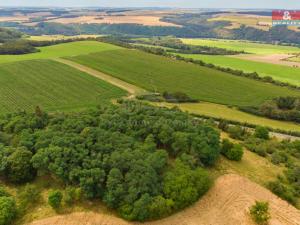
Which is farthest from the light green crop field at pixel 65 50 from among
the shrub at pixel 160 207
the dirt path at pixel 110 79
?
the shrub at pixel 160 207

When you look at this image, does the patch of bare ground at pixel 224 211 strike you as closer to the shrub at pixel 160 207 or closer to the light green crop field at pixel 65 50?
the shrub at pixel 160 207

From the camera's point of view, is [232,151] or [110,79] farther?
[110,79]

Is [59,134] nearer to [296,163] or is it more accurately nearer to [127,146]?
[127,146]

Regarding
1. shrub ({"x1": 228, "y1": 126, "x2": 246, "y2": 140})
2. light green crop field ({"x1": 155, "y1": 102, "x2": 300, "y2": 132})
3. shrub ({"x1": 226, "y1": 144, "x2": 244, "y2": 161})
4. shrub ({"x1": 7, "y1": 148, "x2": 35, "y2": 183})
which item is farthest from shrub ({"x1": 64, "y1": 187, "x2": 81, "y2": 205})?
light green crop field ({"x1": 155, "y1": 102, "x2": 300, "y2": 132})

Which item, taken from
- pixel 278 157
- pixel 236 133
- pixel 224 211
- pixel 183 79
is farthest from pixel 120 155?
pixel 183 79

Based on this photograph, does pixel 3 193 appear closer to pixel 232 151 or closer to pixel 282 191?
pixel 232 151

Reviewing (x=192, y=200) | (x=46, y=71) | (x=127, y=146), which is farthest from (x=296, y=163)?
(x=46, y=71)

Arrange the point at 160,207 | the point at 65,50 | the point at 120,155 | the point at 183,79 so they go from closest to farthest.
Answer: the point at 160,207 → the point at 120,155 → the point at 183,79 → the point at 65,50
